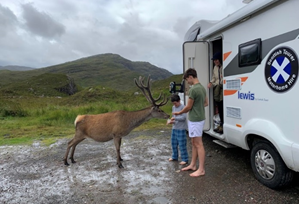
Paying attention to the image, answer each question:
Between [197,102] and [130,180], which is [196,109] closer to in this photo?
[197,102]

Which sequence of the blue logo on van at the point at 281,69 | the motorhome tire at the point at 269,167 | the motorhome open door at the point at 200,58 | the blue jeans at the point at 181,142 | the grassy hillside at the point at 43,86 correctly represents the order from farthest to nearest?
the grassy hillside at the point at 43,86
the motorhome open door at the point at 200,58
the blue jeans at the point at 181,142
the motorhome tire at the point at 269,167
the blue logo on van at the point at 281,69

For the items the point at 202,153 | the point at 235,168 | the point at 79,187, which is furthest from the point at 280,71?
the point at 79,187

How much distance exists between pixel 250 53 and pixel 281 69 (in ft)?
2.87

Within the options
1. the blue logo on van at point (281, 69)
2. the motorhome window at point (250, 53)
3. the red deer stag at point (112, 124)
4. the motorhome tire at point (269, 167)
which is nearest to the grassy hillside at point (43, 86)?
the red deer stag at point (112, 124)

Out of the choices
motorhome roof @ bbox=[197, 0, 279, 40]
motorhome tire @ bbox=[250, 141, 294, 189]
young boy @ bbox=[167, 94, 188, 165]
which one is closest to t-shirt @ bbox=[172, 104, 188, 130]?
young boy @ bbox=[167, 94, 188, 165]

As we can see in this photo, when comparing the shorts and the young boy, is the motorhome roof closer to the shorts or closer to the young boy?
the young boy

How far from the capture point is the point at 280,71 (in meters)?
4.04

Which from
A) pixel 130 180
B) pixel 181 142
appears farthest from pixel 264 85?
pixel 130 180

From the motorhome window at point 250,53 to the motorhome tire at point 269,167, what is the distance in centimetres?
147

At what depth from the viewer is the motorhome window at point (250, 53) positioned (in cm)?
458

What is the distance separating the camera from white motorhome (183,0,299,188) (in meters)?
3.85

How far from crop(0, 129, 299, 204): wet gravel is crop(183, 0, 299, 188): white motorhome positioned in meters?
0.54

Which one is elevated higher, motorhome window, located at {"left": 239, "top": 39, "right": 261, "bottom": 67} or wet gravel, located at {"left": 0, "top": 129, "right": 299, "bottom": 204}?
motorhome window, located at {"left": 239, "top": 39, "right": 261, "bottom": 67}

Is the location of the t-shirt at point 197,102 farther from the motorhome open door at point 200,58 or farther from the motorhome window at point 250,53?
the motorhome open door at point 200,58
